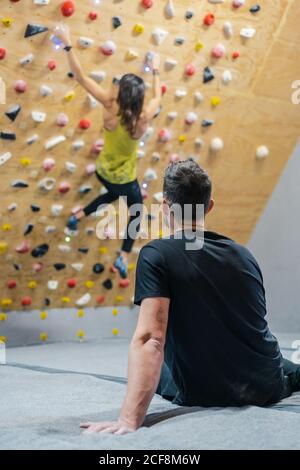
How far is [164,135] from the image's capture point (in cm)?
452

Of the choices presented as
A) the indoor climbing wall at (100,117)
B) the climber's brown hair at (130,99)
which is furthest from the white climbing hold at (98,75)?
the climber's brown hair at (130,99)

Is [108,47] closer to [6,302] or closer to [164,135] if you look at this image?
[164,135]

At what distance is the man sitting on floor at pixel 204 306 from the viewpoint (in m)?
2.19

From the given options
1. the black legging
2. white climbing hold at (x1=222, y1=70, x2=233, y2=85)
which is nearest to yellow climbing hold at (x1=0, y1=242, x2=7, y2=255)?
the black legging

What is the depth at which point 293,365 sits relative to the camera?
2627 mm

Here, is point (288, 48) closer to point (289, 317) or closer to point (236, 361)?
point (289, 317)

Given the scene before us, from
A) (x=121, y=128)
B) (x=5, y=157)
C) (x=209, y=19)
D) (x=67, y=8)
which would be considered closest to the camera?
(x=67, y=8)

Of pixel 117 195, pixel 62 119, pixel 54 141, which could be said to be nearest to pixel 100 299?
pixel 117 195

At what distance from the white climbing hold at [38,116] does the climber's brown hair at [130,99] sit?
0.42 meters

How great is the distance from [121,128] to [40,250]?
861mm

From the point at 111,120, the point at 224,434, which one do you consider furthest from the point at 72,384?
the point at 111,120

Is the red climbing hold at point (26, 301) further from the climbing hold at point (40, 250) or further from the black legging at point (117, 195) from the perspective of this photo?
the black legging at point (117, 195)

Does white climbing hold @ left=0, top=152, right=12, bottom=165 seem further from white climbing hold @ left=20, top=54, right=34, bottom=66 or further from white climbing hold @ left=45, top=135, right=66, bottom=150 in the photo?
white climbing hold @ left=20, top=54, right=34, bottom=66

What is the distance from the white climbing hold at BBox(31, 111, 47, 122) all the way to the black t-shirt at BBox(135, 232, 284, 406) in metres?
1.89
